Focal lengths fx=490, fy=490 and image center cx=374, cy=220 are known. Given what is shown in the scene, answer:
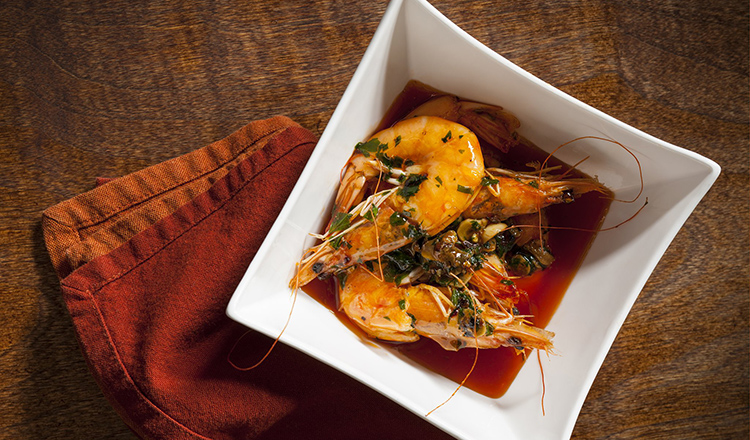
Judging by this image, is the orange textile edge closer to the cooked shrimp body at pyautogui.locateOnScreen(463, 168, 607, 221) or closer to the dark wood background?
the dark wood background

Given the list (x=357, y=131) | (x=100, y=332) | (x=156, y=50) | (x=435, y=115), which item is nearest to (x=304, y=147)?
(x=357, y=131)

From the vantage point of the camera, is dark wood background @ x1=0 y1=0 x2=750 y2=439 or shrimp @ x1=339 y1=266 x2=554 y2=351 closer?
shrimp @ x1=339 y1=266 x2=554 y2=351

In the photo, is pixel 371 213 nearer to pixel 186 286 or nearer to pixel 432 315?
pixel 432 315

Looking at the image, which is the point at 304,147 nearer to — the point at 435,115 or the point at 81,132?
the point at 435,115

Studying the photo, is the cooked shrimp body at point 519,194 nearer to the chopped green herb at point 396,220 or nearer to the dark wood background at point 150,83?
the chopped green herb at point 396,220

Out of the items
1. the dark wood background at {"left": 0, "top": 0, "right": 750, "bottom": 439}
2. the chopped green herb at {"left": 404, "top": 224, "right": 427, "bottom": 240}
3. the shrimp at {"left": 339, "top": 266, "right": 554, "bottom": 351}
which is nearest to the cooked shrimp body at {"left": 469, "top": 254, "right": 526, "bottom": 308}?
the shrimp at {"left": 339, "top": 266, "right": 554, "bottom": 351}

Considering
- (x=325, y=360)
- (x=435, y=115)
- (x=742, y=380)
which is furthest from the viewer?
(x=742, y=380)

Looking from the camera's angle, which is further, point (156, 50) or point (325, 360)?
point (156, 50)
